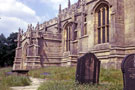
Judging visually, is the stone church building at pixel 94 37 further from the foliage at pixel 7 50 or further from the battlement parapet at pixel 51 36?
the foliage at pixel 7 50

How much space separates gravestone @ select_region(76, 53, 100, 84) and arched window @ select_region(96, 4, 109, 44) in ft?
27.2

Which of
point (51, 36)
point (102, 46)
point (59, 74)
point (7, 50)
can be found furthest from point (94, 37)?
point (7, 50)

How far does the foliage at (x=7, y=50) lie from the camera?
43844 mm

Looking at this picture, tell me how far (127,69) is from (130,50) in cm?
904

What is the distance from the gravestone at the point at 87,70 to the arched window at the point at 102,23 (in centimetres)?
Result: 830

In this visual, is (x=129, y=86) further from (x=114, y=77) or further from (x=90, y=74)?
(x=114, y=77)

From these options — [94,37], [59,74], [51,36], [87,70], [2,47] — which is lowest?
[59,74]

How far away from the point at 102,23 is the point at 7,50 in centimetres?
3368

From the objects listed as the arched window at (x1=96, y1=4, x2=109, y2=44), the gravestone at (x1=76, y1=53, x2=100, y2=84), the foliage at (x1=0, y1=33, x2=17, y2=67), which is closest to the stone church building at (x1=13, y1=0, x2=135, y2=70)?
the arched window at (x1=96, y1=4, x2=109, y2=44)

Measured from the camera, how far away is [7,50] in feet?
148

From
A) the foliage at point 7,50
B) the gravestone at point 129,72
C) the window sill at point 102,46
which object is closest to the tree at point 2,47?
the foliage at point 7,50

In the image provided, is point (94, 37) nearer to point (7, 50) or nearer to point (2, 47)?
point (7, 50)

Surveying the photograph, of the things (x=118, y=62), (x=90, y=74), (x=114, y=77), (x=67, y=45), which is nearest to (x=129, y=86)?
(x=90, y=74)

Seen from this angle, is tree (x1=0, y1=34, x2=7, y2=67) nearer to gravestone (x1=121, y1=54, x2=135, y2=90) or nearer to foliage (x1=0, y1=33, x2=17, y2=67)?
foliage (x1=0, y1=33, x2=17, y2=67)
